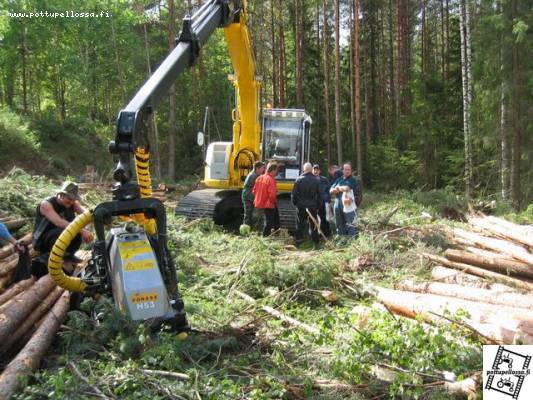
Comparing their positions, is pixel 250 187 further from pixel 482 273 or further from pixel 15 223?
pixel 482 273

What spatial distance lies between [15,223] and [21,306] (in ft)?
15.9

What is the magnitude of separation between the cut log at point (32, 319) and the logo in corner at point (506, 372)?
13.5 feet

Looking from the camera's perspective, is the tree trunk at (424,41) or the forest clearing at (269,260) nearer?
the forest clearing at (269,260)

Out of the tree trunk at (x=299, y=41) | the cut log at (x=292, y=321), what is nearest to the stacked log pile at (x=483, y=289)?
the cut log at (x=292, y=321)

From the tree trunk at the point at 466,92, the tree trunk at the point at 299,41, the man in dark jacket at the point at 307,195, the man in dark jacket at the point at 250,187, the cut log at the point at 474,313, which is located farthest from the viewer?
the tree trunk at the point at 299,41

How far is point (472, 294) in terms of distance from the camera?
20.2ft

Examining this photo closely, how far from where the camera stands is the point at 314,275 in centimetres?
741

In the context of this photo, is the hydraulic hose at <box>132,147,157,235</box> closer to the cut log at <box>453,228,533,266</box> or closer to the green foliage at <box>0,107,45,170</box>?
the cut log at <box>453,228,533,266</box>

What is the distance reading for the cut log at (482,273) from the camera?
6.72 metres

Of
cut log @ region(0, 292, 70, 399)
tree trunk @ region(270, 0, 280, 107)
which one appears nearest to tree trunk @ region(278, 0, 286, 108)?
tree trunk @ region(270, 0, 280, 107)

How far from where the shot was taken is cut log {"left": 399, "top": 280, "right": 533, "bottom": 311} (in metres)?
5.72

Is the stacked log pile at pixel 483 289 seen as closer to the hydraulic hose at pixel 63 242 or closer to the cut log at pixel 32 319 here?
the hydraulic hose at pixel 63 242

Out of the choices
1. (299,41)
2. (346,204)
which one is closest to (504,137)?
(346,204)

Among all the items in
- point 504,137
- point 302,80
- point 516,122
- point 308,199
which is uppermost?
point 302,80
